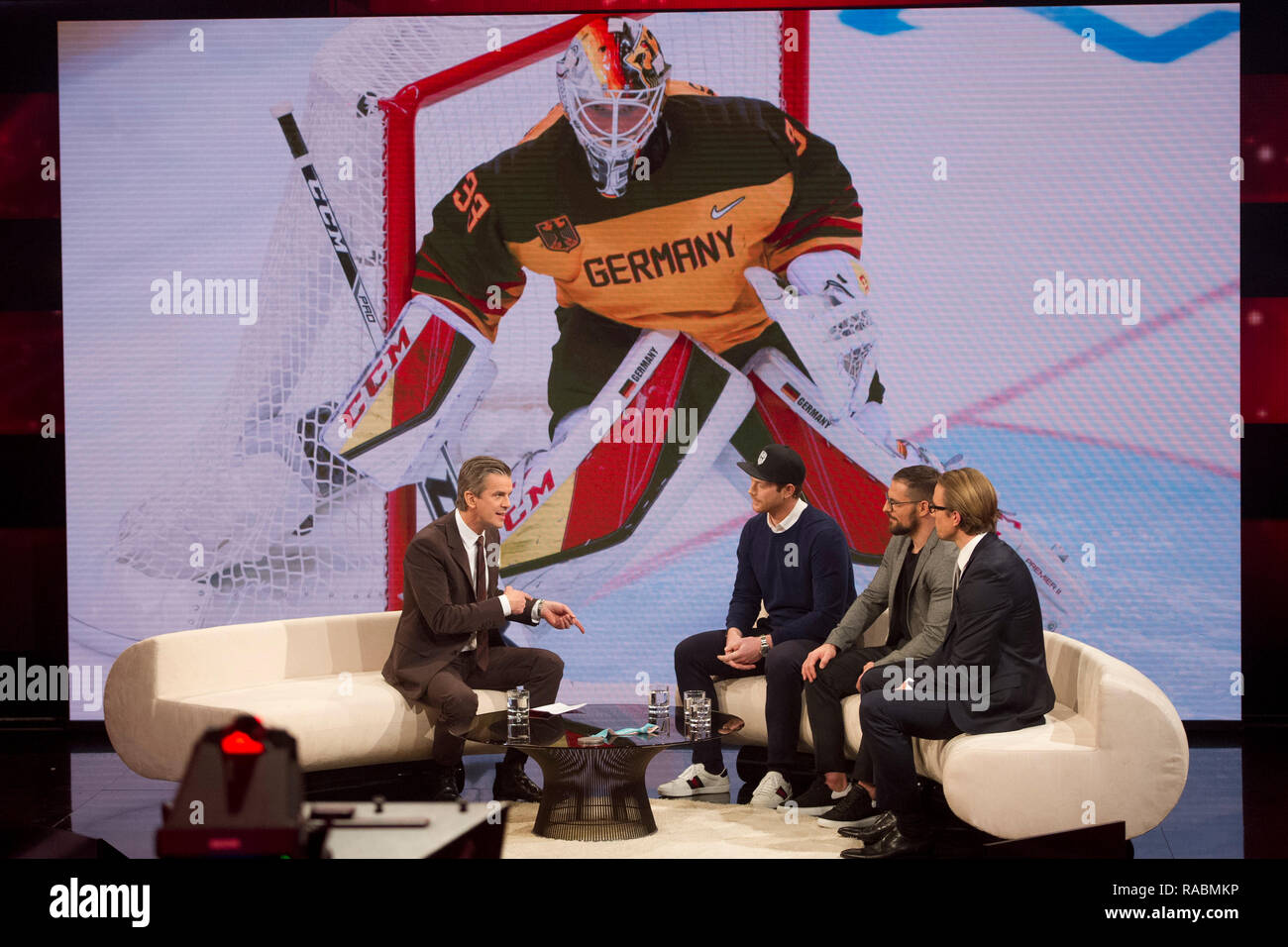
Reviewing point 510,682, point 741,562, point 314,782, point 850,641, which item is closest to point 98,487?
point 314,782

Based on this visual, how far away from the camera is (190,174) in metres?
5.48

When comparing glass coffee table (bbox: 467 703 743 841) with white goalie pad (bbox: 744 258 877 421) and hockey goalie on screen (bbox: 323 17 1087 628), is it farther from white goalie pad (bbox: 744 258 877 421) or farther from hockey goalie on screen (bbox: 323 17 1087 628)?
white goalie pad (bbox: 744 258 877 421)

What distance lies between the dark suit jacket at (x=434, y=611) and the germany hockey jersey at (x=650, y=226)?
1551mm

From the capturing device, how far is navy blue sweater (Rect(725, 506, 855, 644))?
4.41 meters

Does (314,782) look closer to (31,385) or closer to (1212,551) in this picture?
(31,385)

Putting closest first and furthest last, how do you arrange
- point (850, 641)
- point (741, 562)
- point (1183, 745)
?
point (1183, 745)
point (850, 641)
point (741, 562)

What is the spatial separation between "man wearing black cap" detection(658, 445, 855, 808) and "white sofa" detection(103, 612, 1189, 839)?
124mm

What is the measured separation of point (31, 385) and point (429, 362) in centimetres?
196

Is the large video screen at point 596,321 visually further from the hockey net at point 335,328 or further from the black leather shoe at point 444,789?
the black leather shoe at point 444,789

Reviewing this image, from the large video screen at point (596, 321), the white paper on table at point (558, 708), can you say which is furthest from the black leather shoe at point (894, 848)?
the large video screen at point (596, 321)

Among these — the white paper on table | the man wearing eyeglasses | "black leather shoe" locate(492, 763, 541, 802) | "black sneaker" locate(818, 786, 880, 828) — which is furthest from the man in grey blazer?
"black leather shoe" locate(492, 763, 541, 802)

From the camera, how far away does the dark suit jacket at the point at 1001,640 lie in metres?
3.54
